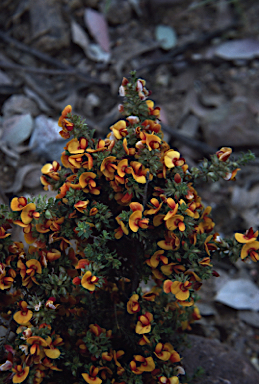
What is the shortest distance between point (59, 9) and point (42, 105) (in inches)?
39.7

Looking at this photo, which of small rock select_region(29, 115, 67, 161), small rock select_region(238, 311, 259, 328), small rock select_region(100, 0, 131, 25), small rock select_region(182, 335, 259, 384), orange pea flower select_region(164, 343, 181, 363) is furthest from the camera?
small rock select_region(100, 0, 131, 25)

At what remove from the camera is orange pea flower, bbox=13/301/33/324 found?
120 centimetres

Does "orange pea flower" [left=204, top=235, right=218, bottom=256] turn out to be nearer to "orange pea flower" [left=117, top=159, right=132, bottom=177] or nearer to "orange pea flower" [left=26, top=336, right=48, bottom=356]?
"orange pea flower" [left=117, top=159, right=132, bottom=177]

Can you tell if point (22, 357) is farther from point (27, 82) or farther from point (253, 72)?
point (253, 72)

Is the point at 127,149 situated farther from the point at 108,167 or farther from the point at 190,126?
the point at 190,126

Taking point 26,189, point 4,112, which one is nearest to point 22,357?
point 26,189

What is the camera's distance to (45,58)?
3.18 meters

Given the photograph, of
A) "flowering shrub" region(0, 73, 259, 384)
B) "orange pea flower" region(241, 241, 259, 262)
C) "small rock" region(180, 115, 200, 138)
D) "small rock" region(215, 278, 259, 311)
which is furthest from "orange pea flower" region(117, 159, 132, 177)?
"small rock" region(180, 115, 200, 138)

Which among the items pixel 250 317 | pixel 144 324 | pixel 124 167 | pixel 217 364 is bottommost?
pixel 250 317

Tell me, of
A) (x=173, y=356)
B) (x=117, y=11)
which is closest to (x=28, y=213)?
(x=173, y=356)

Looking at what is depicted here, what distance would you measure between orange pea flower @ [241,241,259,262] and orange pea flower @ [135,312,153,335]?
0.39 m

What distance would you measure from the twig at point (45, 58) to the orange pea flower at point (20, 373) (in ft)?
8.28

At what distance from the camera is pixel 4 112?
2727 millimetres

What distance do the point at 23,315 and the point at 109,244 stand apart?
39cm
